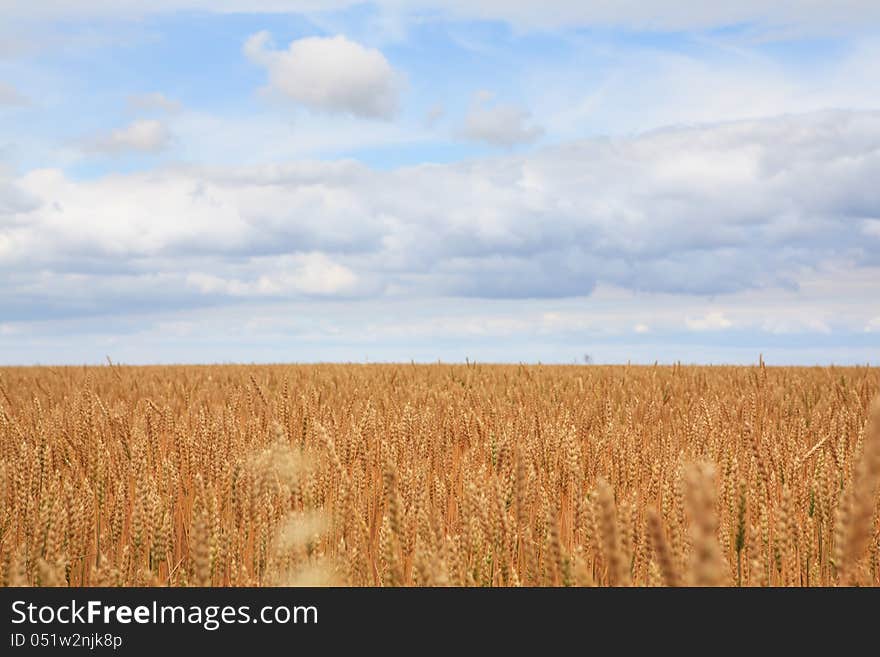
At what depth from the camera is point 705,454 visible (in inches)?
143

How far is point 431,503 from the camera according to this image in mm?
3057

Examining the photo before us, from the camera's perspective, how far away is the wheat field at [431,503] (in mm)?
1655

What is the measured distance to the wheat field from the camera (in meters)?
1.66

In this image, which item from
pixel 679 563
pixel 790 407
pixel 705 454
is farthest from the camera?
pixel 790 407

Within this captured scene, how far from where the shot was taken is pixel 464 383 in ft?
28.0

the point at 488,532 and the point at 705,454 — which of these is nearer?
the point at 488,532
